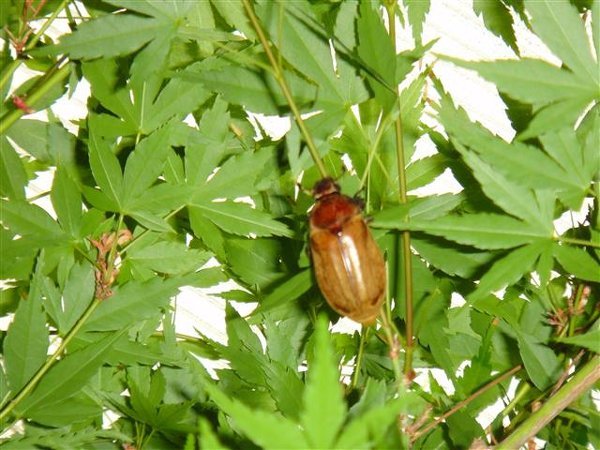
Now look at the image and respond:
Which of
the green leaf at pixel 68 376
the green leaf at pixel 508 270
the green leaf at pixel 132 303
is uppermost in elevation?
the green leaf at pixel 508 270

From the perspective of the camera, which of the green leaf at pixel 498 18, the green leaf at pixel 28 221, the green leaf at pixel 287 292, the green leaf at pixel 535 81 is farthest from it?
the green leaf at pixel 498 18

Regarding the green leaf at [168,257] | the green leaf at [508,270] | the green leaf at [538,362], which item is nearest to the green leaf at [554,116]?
the green leaf at [508,270]

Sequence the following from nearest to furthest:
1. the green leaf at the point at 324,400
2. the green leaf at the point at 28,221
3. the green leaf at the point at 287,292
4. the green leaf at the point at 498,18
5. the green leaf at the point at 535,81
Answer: the green leaf at the point at 324,400 < the green leaf at the point at 535,81 < the green leaf at the point at 287,292 < the green leaf at the point at 28,221 < the green leaf at the point at 498,18

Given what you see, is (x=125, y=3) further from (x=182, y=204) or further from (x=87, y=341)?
(x=87, y=341)

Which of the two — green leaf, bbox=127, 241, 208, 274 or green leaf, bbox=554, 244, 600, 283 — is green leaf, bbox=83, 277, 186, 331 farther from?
green leaf, bbox=554, 244, 600, 283

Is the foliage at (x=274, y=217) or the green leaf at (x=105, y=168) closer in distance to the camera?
the foliage at (x=274, y=217)

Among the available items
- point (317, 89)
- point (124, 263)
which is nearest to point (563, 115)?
point (317, 89)

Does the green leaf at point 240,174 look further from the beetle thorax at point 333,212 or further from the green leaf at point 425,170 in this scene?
the green leaf at point 425,170
